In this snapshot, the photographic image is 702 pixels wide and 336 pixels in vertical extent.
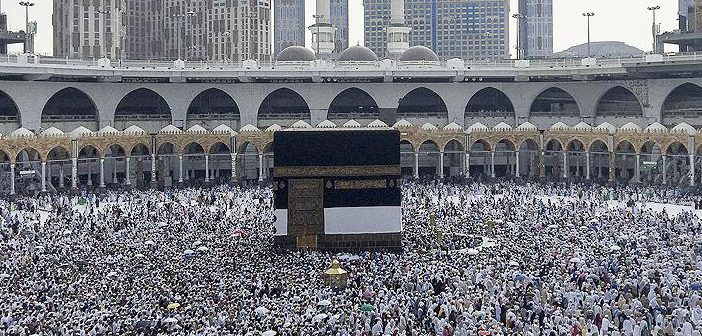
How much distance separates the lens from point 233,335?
1428 cm

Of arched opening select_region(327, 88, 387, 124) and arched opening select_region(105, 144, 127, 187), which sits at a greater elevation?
arched opening select_region(327, 88, 387, 124)

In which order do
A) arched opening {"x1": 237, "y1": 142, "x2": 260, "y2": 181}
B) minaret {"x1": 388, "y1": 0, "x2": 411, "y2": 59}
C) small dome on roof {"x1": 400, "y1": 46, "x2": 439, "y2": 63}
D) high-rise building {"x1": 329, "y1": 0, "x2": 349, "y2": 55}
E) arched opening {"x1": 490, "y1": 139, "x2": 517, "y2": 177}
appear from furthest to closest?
high-rise building {"x1": 329, "y1": 0, "x2": 349, "y2": 55} → minaret {"x1": 388, "y1": 0, "x2": 411, "y2": 59} → small dome on roof {"x1": 400, "y1": 46, "x2": 439, "y2": 63} → arched opening {"x1": 490, "y1": 139, "x2": 517, "y2": 177} → arched opening {"x1": 237, "y1": 142, "x2": 260, "y2": 181}

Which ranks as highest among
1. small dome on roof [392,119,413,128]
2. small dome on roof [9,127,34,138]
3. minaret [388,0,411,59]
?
minaret [388,0,411,59]

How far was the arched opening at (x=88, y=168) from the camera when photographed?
39.7 metres

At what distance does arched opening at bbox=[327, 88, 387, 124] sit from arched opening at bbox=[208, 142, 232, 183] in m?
6.21

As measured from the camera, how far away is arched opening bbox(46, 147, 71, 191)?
37.7 metres

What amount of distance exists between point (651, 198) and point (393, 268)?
57.6ft

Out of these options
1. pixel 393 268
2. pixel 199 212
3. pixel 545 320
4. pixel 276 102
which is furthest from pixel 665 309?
pixel 276 102

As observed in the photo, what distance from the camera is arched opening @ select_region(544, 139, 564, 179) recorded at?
4278 centimetres

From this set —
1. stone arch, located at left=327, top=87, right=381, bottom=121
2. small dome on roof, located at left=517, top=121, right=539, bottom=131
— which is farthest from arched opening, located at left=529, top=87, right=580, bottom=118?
stone arch, located at left=327, top=87, right=381, bottom=121

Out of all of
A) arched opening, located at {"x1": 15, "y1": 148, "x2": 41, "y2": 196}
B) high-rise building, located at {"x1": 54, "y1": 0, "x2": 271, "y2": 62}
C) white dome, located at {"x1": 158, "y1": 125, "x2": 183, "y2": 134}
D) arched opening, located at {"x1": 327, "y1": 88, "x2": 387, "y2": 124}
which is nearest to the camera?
arched opening, located at {"x1": 15, "y1": 148, "x2": 41, "y2": 196}

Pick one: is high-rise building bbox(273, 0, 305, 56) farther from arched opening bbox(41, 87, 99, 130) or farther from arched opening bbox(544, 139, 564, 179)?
arched opening bbox(544, 139, 564, 179)

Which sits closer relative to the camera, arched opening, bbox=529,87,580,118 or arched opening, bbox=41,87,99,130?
arched opening, bbox=41,87,99,130

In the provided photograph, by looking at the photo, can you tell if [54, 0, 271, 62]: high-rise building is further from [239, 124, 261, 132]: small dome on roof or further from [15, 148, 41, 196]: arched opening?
[15, 148, 41, 196]: arched opening
